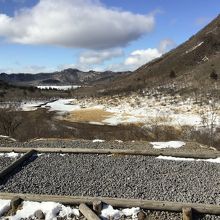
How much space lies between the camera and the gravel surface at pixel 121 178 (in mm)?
9930

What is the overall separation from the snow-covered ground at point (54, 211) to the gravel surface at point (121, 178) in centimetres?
99

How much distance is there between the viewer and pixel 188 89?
42.6 m

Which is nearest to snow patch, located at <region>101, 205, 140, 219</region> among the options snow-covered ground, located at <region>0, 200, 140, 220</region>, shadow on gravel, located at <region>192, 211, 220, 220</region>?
snow-covered ground, located at <region>0, 200, 140, 220</region>

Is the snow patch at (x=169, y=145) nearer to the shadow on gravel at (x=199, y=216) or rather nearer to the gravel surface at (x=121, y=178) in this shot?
the gravel surface at (x=121, y=178)

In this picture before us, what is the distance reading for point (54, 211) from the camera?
892cm

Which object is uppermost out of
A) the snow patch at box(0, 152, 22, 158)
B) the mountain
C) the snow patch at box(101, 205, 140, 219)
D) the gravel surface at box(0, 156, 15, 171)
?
the mountain

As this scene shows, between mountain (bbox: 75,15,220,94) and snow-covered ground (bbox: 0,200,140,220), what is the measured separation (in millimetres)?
32835

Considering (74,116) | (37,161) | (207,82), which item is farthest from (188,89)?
(37,161)

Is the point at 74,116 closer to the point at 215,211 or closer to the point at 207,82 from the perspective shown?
the point at 207,82

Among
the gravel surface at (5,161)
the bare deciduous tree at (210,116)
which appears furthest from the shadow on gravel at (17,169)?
the bare deciduous tree at (210,116)

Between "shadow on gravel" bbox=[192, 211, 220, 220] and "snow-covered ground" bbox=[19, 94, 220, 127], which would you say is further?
"snow-covered ground" bbox=[19, 94, 220, 127]

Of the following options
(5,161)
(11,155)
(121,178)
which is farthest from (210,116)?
(121,178)

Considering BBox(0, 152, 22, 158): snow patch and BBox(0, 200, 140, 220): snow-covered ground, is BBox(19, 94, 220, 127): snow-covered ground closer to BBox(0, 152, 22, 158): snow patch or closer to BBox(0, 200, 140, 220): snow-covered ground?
BBox(0, 152, 22, 158): snow patch

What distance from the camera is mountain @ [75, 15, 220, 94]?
4481cm
